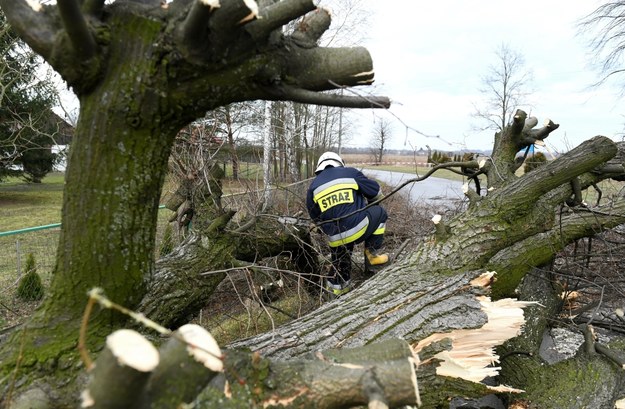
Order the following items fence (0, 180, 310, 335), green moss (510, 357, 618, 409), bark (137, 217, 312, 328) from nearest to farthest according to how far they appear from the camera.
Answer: green moss (510, 357, 618, 409) → bark (137, 217, 312, 328) → fence (0, 180, 310, 335)

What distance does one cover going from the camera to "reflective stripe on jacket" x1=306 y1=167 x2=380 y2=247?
15.3ft

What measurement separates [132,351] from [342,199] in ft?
12.4

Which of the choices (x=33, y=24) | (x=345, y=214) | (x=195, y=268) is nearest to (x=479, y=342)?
(x=195, y=268)

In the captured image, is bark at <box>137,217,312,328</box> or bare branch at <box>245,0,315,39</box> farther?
bark at <box>137,217,312,328</box>

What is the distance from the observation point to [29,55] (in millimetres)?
7652

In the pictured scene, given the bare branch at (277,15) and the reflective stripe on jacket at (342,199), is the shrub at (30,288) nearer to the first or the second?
the reflective stripe on jacket at (342,199)

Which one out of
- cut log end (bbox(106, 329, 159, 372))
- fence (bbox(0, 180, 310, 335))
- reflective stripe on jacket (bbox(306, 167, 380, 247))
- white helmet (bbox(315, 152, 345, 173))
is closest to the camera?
cut log end (bbox(106, 329, 159, 372))

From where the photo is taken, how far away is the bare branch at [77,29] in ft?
4.11

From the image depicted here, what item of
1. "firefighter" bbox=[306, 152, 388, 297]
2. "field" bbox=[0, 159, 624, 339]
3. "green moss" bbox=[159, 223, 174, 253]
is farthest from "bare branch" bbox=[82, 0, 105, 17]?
"green moss" bbox=[159, 223, 174, 253]

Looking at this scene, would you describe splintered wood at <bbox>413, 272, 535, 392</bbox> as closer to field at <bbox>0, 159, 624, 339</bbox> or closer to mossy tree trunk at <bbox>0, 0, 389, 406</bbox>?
mossy tree trunk at <bbox>0, 0, 389, 406</bbox>

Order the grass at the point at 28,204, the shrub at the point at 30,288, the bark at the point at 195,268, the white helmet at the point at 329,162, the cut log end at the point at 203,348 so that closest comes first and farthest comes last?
the cut log end at the point at 203,348, the bark at the point at 195,268, the white helmet at the point at 329,162, the shrub at the point at 30,288, the grass at the point at 28,204

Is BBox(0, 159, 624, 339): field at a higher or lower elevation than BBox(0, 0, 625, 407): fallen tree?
lower

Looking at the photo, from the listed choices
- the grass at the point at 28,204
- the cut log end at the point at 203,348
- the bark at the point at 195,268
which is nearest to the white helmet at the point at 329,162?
the bark at the point at 195,268

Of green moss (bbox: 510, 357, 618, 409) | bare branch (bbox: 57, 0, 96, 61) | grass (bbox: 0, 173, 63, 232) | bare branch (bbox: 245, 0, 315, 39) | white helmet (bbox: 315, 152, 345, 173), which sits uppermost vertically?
bare branch (bbox: 245, 0, 315, 39)
